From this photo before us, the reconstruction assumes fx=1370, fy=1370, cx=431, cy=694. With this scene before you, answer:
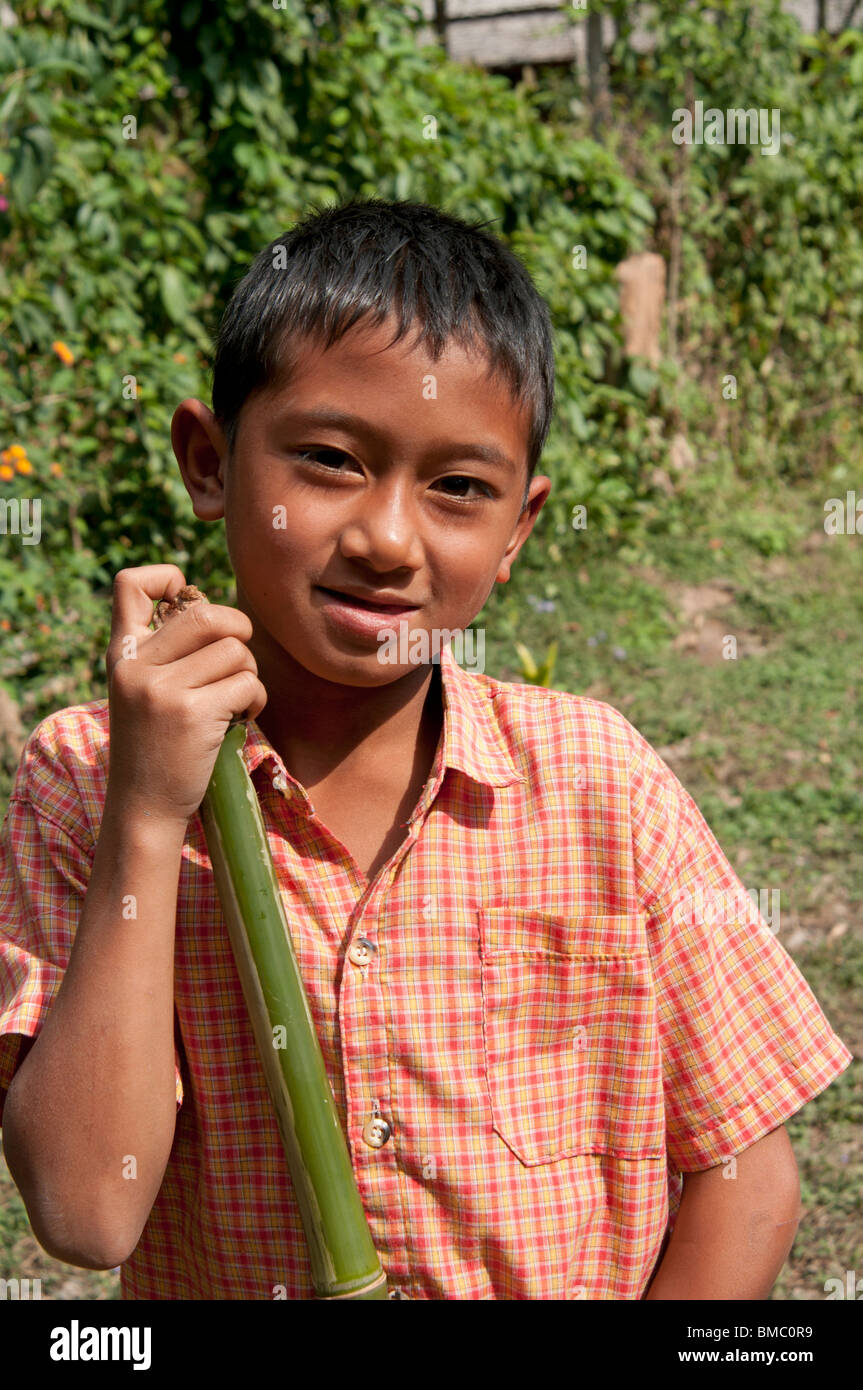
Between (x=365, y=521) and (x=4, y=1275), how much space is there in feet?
5.83

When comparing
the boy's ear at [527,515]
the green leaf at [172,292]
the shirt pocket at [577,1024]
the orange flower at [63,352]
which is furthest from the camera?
the green leaf at [172,292]

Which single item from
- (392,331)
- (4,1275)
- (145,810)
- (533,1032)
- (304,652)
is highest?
(392,331)

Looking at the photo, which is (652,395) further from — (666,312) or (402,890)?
(402,890)

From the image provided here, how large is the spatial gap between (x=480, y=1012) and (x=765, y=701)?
3.50 meters

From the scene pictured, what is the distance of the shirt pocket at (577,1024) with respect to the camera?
1312mm

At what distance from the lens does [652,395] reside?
593cm

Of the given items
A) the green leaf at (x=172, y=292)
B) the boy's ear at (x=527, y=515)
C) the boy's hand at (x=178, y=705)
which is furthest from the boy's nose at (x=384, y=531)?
the green leaf at (x=172, y=292)

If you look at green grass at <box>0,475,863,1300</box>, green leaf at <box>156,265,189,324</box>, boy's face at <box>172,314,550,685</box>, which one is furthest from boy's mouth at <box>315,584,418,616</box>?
green leaf at <box>156,265,189,324</box>

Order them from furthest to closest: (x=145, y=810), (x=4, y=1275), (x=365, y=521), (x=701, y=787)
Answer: (x=701, y=787), (x=4, y=1275), (x=365, y=521), (x=145, y=810)

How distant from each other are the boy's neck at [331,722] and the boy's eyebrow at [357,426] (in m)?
0.24

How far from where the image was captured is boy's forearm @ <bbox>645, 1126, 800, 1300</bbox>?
1340 mm

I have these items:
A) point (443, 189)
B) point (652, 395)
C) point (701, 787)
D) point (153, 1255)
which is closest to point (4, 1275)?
point (153, 1255)

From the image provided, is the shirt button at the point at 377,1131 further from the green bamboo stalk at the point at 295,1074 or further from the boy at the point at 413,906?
the green bamboo stalk at the point at 295,1074

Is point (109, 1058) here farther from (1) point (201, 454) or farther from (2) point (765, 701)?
(2) point (765, 701)
